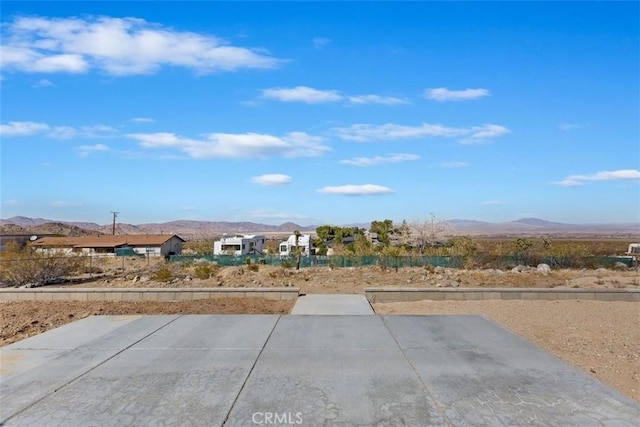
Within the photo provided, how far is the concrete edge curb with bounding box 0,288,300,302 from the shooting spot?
40.8 feet

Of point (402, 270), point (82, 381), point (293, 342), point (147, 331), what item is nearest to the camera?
point (82, 381)

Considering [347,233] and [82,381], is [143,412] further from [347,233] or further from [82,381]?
[347,233]

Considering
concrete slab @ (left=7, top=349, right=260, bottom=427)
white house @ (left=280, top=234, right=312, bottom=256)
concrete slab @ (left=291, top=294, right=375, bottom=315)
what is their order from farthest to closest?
1. white house @ (left=280, top=234, right=312, bottom=256)
2. concrete slab @ (left=291, top=294, right=375, bottom=315)
3. concrete slab @ (left=7, top=349, right=260, bottom=427)

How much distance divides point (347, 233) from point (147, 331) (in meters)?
62.8

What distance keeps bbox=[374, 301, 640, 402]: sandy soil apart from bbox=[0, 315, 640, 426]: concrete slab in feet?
1.74

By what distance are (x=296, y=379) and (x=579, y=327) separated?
20.1 feet

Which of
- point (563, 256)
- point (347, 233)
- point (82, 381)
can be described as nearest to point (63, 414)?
point (82, 381)

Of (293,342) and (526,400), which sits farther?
(293,342)

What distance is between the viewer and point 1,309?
11.5 m

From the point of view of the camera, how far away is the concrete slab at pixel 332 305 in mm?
10346

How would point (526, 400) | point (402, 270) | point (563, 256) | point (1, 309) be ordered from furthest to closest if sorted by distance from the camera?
point (563, 256), point (402, 270), point (1, 309), point (526, 400)

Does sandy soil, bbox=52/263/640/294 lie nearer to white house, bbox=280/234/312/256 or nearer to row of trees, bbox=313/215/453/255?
row of trees, bbox=313/215/453/255

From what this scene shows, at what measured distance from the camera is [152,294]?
41.0 ft

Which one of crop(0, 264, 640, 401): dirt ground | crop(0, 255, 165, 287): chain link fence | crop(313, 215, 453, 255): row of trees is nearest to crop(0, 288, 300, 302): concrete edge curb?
crop(0, 264, 640, 401): dirt ground
